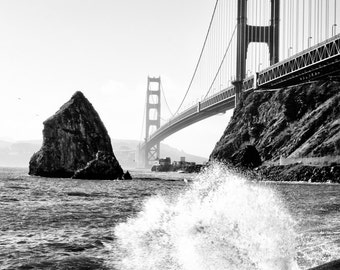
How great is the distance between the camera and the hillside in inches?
2675

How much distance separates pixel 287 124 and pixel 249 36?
23651 mm

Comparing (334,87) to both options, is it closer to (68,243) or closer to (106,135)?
(106,135)

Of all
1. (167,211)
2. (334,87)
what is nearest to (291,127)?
(334,87)

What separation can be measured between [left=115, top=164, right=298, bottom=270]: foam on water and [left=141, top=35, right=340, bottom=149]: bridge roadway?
2120 inches

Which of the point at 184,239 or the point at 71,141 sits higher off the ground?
the point at 71,141

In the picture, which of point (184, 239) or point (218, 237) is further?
point (184, 239)

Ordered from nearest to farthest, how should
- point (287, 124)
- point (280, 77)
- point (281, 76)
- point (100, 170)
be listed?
1. point (100, 170)
2. point (281, 76)
3. point (280, 77)
4. point (287, 124)

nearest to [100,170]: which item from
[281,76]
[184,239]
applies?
[281,76]

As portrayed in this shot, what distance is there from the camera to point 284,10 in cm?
9488

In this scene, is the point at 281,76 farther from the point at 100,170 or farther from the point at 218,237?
the point at 218,237

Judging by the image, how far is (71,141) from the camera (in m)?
60.2

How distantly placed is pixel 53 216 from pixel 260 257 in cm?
919

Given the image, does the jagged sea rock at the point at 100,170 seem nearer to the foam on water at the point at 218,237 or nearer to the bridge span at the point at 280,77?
the bridge span at the point at 280,77

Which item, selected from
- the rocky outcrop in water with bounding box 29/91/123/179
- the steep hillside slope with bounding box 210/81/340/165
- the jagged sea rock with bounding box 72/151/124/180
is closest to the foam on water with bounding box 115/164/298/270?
the jagged sea rock with bounding box 72/151/124/180
